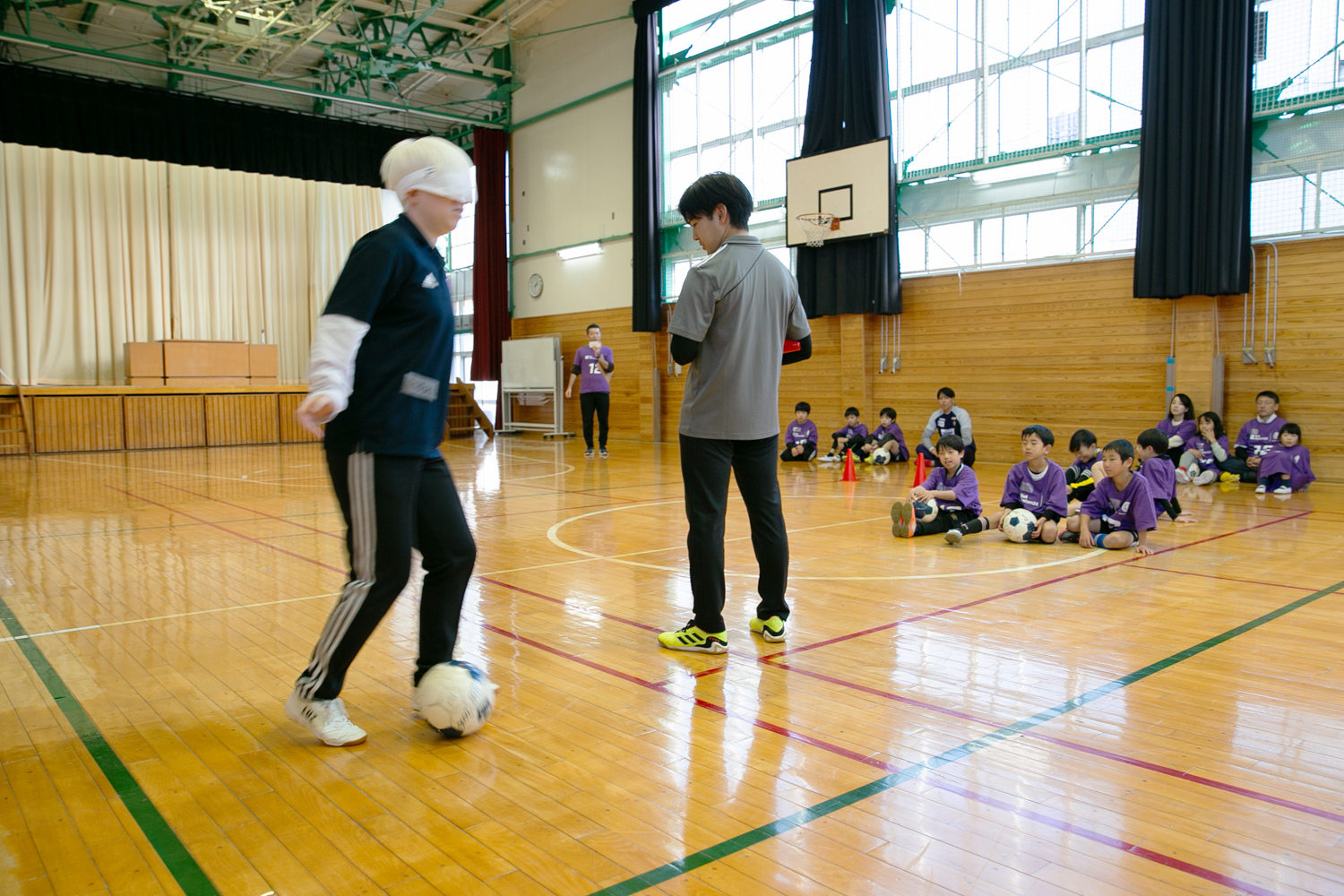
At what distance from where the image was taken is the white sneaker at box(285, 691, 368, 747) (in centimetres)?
248

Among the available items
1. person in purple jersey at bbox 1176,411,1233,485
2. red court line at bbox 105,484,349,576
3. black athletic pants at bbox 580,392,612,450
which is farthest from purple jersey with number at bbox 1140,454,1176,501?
black athletic pants at bbox 580,392,612,450

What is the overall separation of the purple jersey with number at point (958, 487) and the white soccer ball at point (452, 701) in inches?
167

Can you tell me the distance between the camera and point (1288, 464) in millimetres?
8531

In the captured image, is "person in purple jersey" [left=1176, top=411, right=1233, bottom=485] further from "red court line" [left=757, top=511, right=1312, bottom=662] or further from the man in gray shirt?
the man in gray shirt

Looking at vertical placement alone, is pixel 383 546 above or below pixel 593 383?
below

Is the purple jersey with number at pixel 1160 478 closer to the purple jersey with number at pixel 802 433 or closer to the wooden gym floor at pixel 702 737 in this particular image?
the wooden gym floor at pixel 702 737

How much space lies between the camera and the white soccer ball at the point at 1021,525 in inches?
227

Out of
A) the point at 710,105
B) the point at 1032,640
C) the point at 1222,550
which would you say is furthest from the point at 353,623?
the point at 710,105

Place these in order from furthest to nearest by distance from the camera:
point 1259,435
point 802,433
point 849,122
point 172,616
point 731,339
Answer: point 849,122 < point 802,433 < point 1259,435 < point 172,616 < point 731,339

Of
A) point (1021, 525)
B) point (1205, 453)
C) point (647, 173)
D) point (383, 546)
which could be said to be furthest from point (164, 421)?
point (1205, 453)

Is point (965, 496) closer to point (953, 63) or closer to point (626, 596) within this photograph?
point (626, 596)

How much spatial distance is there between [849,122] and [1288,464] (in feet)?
22.0

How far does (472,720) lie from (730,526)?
3.95 meters

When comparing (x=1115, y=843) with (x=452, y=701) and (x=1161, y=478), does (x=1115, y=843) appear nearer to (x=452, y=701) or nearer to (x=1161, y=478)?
(x=452, y=701)
